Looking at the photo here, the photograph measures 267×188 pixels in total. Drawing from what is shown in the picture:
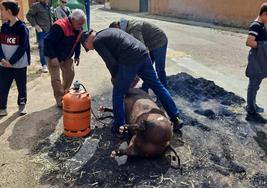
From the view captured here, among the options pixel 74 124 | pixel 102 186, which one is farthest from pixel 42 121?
pixel 102 186

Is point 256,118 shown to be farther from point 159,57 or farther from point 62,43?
point 62,43

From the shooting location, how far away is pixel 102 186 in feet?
13.1

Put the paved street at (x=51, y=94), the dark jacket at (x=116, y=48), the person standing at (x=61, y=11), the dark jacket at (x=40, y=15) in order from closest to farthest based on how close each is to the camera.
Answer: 1. the paved street at (x=51, y=94)
2. the dark jacket at (x=116, y=48)
3. the person standing at (x=61, y=11)
4. the dark jacket at (x=40, y=15)

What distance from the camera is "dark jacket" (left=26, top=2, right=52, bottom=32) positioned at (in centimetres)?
875

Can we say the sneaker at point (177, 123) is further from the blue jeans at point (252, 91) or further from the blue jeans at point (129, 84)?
the blue jeans at point (252, 91)

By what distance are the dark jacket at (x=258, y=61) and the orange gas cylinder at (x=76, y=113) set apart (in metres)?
2.60

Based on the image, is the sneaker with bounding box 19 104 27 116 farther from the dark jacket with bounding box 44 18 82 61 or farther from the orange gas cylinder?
the orange gas cylinder

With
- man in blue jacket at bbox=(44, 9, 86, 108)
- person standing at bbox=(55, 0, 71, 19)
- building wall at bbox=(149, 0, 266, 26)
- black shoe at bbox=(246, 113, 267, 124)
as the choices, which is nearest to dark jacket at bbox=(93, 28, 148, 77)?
man in blue jacket at bbox=(44, 9, 86, 108)

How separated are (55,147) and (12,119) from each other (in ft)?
Answer: 4.83

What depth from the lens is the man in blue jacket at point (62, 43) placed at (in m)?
5.67

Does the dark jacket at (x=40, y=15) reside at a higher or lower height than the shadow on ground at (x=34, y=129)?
higher

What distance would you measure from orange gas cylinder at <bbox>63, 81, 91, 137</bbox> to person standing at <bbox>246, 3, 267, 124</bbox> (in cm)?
260

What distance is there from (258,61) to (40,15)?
18.1ft

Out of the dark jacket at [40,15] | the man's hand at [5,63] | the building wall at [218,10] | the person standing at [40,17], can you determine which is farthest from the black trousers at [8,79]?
the building wall at [218,10]
